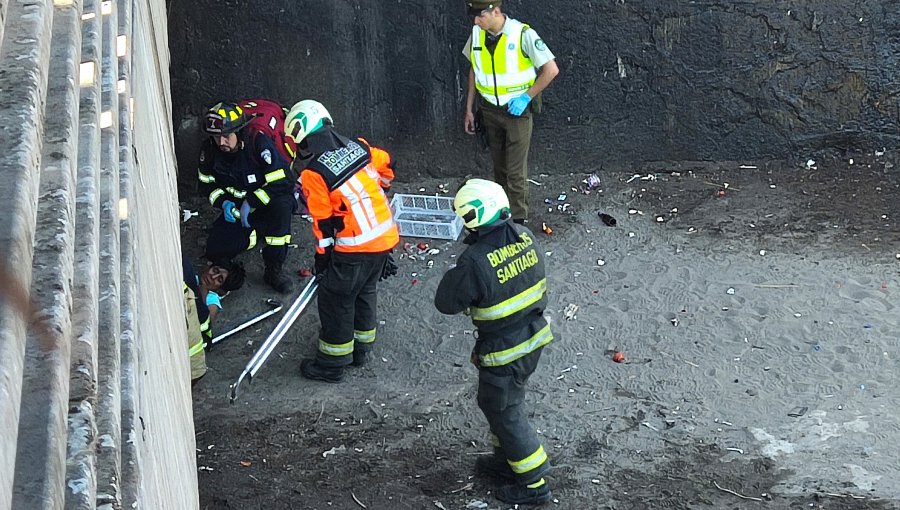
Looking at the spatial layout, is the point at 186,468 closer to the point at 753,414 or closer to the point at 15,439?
the point at 15,439

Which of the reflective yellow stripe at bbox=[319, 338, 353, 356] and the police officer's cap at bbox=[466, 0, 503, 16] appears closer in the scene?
the reflective yellow stripe at bbox=[319, 338, 353, 356]

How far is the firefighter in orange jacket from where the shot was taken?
257 inches

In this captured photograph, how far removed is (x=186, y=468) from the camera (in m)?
4.04

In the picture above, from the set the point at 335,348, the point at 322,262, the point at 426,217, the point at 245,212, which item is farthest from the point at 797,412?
the point at 245,212

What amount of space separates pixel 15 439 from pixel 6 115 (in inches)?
20.3

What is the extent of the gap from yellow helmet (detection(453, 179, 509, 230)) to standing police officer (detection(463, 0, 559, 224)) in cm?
276

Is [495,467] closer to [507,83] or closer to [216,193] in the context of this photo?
[216,193]

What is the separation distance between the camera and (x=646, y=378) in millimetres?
6855

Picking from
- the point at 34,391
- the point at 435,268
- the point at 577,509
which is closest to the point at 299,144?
the point at 435,268

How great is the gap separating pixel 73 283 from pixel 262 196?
6060mm

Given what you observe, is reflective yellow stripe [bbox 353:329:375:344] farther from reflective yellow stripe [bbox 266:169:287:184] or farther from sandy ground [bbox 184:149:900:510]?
reflective yellow stripe [bbox 266:169:287:184]

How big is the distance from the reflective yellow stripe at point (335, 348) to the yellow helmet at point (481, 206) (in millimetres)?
1826

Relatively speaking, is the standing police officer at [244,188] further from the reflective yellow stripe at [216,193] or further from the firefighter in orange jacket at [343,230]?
the firefighter in orange jacket at [343,230]

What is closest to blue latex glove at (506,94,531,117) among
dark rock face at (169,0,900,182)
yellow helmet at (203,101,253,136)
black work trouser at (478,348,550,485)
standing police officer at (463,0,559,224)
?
standing police officer at (463,0,559,224)
